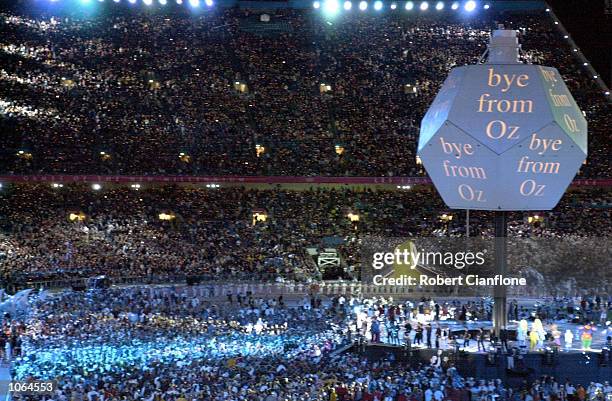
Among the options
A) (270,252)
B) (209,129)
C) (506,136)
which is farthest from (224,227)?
(506,136)

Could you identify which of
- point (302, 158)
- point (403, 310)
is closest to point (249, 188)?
point (302, 158)

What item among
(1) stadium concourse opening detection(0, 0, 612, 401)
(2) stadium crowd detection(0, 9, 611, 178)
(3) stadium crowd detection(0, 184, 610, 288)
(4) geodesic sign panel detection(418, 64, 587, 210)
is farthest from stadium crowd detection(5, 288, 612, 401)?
(2) stadium crowd detection(0, 9, 611, 178)

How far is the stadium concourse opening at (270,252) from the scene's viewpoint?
2272cm

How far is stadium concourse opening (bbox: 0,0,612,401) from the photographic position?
22.7 m

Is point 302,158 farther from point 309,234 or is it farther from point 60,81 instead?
point 60,81

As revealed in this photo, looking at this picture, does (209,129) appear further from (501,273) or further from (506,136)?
(506,136)

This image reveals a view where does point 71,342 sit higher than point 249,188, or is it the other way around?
point 249,188

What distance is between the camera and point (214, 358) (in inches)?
945

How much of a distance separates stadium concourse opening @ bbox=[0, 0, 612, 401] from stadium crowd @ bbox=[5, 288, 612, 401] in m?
0.08

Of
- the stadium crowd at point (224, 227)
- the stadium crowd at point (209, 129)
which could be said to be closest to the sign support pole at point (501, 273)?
the stadium crowd at point (224, 227)

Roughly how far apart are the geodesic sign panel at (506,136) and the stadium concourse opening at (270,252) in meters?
0.10

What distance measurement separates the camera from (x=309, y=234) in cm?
3984

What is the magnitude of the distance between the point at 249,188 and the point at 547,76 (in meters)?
22.5

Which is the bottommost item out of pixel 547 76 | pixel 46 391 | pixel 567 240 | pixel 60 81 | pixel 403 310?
pixel 46 391
